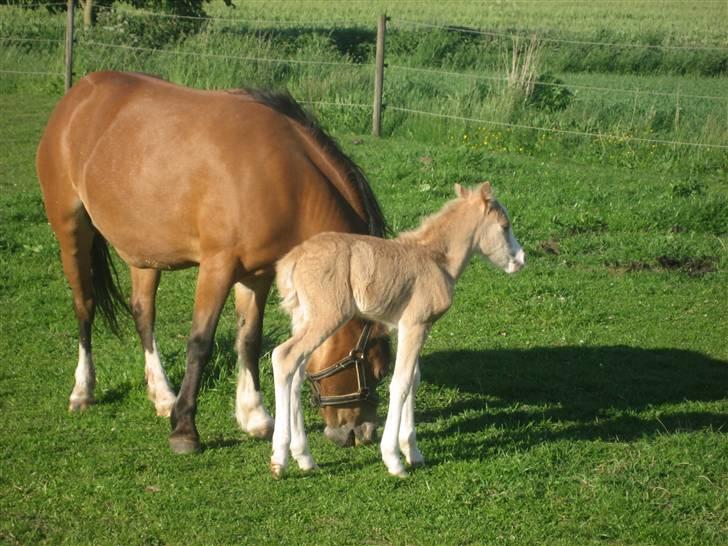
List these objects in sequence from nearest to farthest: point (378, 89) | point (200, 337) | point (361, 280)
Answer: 1. point (361, 280)
2. point (200, 337)
3. point (378, 89)

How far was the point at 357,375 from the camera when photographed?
235 inches

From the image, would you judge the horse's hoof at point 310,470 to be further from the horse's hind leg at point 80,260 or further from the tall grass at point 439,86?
the tall grass at point 439,86

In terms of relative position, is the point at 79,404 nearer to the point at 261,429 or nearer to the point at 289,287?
the point at 261,429

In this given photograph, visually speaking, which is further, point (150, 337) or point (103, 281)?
point (103, 281)

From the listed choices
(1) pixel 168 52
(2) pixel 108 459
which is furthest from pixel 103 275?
(1) pixel 168 52

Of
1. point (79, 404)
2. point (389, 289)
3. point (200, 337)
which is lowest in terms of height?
point (79, 404)

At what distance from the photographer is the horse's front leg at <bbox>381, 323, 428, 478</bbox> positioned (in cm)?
568

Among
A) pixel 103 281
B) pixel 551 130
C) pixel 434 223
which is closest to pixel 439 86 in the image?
pixel 551 130

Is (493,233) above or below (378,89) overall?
above

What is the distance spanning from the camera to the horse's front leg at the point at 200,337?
6.15 m

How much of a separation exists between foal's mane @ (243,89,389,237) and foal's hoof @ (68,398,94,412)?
229 centimetres

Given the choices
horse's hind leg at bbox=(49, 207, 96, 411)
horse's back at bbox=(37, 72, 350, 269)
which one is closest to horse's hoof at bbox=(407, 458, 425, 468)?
horse's back at bbox=(37, 72, 350, 269)

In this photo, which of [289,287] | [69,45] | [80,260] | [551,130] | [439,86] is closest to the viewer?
[289,287]

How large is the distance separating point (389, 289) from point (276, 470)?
1160 mm
